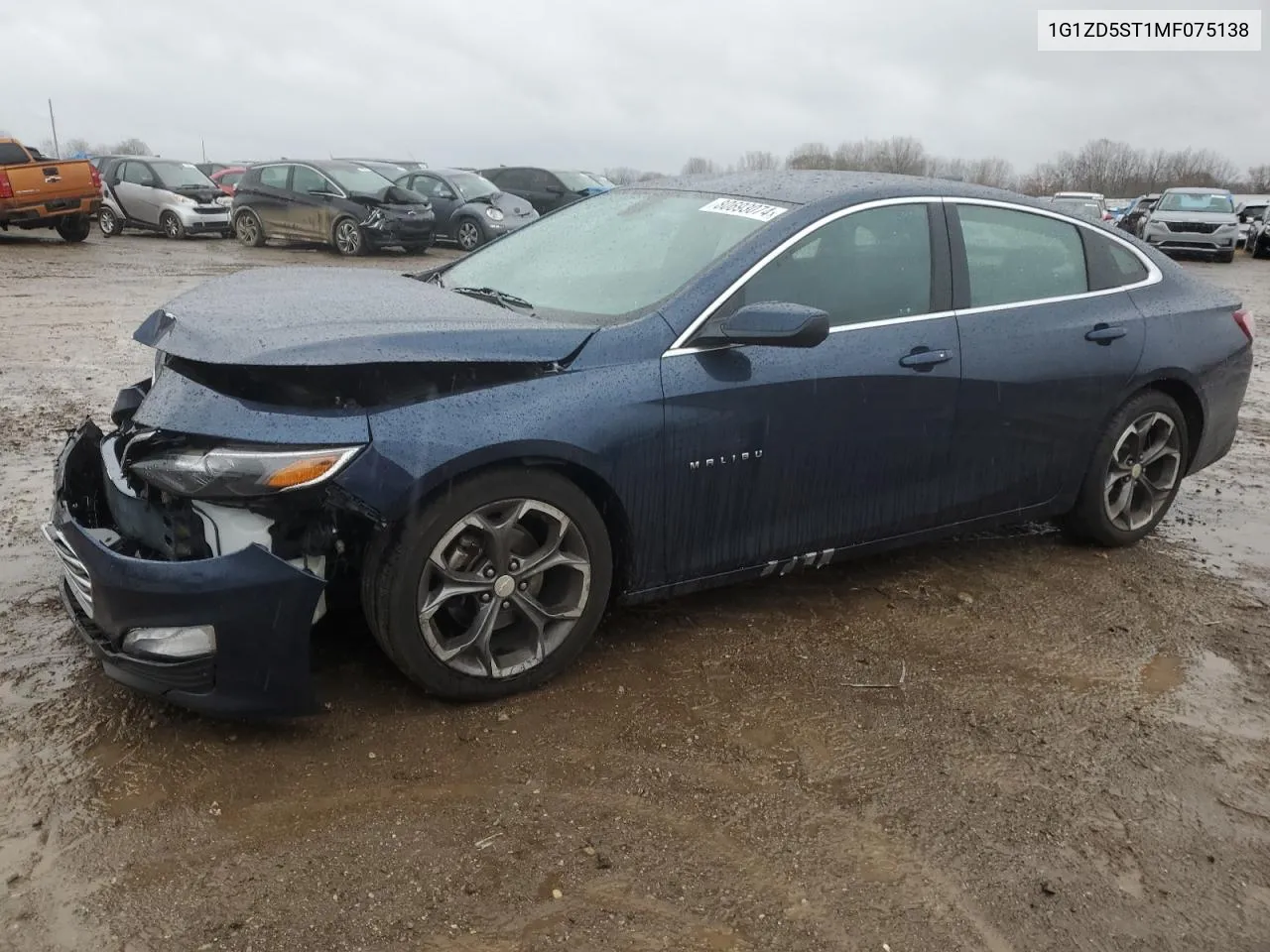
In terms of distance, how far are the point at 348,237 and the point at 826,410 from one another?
1551 cm

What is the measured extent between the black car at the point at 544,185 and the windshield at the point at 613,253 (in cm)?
1767

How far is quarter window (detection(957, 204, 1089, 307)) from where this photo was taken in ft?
13.3

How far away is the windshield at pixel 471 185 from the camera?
19.8m

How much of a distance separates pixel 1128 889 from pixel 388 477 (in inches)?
82.9

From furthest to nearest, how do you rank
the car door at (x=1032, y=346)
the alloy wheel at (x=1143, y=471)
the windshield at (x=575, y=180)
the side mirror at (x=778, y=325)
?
the windshield at (x=575, y=180)
the alloy wheel at (x=1143, y=471)
the car door at (x=1032, y=346)
the side mirror at (x=778, y=325)

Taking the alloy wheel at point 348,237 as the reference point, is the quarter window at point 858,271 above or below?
above

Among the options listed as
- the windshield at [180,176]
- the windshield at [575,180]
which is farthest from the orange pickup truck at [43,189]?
the windshield at [575,180]

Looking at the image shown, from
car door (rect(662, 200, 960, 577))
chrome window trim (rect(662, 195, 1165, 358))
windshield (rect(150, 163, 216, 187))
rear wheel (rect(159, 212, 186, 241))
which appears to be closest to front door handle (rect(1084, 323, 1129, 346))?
chrome window trim (rect(662, 195, 1165, 358))

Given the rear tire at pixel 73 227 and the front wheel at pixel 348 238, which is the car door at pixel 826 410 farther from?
the rear tire at pixel 73 227

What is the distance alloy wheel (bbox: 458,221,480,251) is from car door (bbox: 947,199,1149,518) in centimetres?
1557

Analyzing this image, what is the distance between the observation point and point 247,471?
2.74 metres

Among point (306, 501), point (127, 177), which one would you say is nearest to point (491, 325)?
point (306, 501)

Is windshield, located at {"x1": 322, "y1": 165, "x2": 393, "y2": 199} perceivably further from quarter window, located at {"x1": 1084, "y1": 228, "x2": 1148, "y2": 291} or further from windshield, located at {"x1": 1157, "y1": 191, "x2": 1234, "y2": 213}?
windshield, located at {"x1": 1157, "y1": 191, "x2": 1234, "y2": 213}

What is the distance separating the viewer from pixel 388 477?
111 inches
